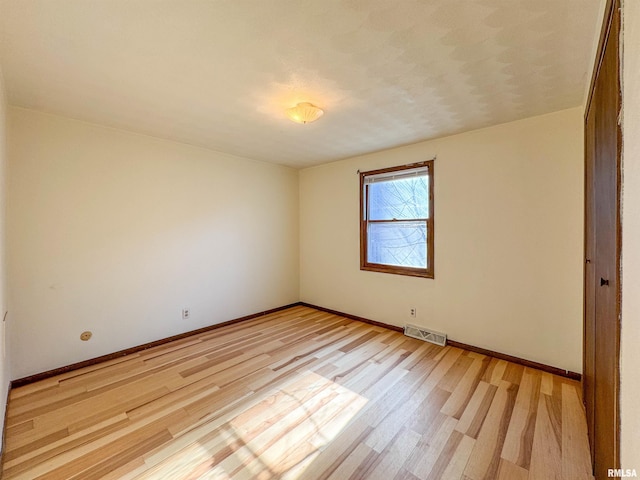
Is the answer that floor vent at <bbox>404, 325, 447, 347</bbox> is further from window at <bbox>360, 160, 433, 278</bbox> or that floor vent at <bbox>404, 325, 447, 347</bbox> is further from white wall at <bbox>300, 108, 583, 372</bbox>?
window at <bbox>360, 160, 433, 278</bbox>

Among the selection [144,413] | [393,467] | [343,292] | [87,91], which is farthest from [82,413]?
[343,292]

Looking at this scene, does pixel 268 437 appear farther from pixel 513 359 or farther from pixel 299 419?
pixel 513 359

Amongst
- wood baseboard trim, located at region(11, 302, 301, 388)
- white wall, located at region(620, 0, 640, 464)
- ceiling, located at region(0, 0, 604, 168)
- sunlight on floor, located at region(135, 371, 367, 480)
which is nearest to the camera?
white wall, located at region(620, 0, 640, 464)

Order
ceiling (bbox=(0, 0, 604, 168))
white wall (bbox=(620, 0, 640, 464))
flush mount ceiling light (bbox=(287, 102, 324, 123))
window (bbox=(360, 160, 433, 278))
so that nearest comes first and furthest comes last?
white wall (bbox=(620, 0, 640, 464)) → ceiling (bbox=(0, 0, 604, 168)) → flush mount ceiling light (bbox=(287, 102, 324, 123)) → window (bbox=(360, 160, 433, 278))

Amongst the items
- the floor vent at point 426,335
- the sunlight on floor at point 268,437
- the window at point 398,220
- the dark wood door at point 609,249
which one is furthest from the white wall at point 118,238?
the dark wood door at point 609,249

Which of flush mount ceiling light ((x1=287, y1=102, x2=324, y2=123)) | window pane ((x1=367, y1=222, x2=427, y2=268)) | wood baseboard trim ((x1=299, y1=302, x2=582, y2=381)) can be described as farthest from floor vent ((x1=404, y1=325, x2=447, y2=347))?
flush mount ceiling light ((x1=287, y1=102, x2=324, y2=123))

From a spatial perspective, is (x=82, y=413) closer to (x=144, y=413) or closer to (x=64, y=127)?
(x=144, y=413)

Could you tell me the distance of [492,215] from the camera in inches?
111

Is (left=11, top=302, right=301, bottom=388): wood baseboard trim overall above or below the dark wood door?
below

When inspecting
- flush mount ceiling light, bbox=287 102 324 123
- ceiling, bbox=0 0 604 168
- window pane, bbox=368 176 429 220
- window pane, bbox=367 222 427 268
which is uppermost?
ceiling, bbox=0 0 604 168

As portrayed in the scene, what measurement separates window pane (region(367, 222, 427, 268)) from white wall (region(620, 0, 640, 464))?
8.38 feet

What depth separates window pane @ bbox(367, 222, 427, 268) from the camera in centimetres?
341

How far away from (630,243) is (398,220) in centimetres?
284

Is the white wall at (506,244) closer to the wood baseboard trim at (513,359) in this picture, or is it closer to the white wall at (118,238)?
the wood baseboard trim at (513,359)
